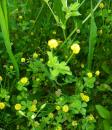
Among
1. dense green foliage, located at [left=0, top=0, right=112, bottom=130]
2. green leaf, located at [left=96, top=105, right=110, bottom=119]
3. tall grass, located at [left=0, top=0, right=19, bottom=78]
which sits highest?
tall grass, located at [left=0, top=0, right=19, bottom=78]

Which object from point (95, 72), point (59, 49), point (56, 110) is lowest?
point (56, 110)

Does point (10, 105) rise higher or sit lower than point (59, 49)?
lower

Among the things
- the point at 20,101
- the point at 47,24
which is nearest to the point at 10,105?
the point at 20,101

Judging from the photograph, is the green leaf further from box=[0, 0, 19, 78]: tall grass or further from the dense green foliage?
box=[0, 0, 19, 78]: tall grass

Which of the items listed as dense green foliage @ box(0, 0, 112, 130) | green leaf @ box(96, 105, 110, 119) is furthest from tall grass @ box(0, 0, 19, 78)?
green leaf @ box(96, 105, 110, 119)

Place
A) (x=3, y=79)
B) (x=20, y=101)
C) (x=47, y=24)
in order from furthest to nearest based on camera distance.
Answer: (x=47, y=24), (x=3, y=79), (x=20, y=101)

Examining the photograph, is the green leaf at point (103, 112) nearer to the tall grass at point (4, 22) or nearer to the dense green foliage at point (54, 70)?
the dense green foliage at point (54, 70)

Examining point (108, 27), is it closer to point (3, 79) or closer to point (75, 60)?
point (75, 60)

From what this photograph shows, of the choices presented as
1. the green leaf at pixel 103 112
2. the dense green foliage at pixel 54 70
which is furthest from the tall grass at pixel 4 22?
the green leaf at pixel 103 112

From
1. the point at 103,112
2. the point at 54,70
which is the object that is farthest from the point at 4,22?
the point at 103,112
